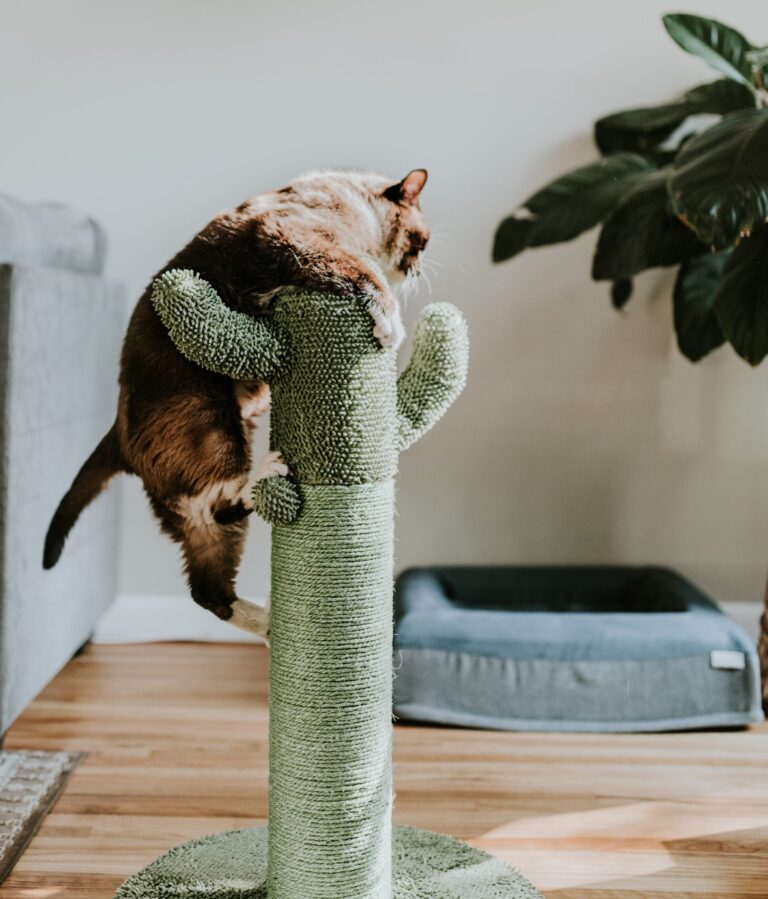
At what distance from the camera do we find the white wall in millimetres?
2178

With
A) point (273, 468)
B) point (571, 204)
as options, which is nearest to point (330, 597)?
point (273, 468)

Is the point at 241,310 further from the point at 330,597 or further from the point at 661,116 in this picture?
the point at 661,116

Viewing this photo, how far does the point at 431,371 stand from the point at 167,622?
1277mm

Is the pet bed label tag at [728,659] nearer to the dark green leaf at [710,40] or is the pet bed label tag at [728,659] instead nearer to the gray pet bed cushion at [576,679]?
the gray pet bed cushion at [576,679]

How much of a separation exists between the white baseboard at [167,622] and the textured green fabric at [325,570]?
1.16m

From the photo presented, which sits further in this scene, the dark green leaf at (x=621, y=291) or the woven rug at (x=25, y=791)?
the dark green leaf at (x=621, y=291)

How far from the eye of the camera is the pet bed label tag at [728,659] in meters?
1.84

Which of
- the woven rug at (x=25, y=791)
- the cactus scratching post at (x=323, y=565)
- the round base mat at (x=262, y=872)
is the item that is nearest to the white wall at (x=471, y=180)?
the woven rug at (x=25, y=791)

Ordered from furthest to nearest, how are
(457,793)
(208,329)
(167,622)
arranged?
(167,622)
(457,793)
(208,329)

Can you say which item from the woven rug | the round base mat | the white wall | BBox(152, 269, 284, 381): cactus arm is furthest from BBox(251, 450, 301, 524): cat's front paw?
the white wall

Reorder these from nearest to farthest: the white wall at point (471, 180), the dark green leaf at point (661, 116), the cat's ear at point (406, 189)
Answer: the cat's ear at point (406, 189)
the dark green leaf at point (661, 116)
the white wall at point (471, 180)

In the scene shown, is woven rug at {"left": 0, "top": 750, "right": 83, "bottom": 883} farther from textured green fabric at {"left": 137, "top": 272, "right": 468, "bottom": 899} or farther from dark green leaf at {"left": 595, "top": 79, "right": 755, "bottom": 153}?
dark green leaf at {"left": 595, "top": 79, "right": 755, "bottom": 153}

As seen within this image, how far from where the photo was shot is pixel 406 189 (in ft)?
3.92

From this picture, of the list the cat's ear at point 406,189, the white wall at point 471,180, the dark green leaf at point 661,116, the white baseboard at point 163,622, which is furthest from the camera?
the white baseboard at point 163,622
